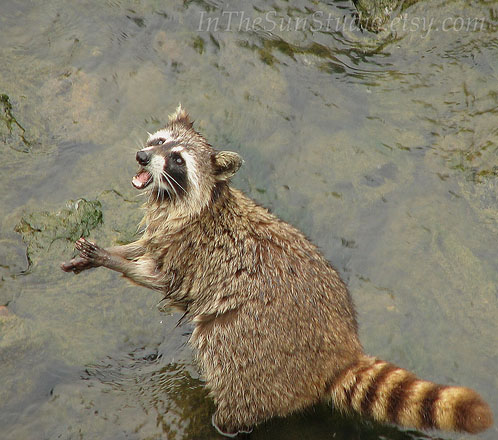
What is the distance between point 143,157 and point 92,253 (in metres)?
0.77

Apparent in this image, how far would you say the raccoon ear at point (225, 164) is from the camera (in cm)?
438

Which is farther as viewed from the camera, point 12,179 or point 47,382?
point 12,179

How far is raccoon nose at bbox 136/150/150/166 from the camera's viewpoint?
14.3 feet

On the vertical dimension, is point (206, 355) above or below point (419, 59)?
below

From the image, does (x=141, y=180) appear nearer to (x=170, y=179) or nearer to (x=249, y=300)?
(x=170, y=179)

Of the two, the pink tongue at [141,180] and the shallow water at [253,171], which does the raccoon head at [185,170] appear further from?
the shallow water at [253,171]

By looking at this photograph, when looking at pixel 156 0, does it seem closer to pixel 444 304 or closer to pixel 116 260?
pixel 116 260

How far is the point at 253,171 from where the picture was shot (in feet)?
17.2

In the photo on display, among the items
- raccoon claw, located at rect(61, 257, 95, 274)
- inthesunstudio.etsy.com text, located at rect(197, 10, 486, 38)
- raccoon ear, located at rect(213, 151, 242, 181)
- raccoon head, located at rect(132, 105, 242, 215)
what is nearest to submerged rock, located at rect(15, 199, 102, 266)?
raccoon claw, located at rect(61, 257, 95, 274)

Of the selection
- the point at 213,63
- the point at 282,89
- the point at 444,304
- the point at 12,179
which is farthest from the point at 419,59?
the point at 12,179

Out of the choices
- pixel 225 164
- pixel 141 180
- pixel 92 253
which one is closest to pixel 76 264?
pixel 92 253

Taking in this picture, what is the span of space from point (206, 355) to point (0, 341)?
4.64 feet

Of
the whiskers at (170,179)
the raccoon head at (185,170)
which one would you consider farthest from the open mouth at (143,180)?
the whiskers at (170,179)

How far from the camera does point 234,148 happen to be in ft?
17.5
